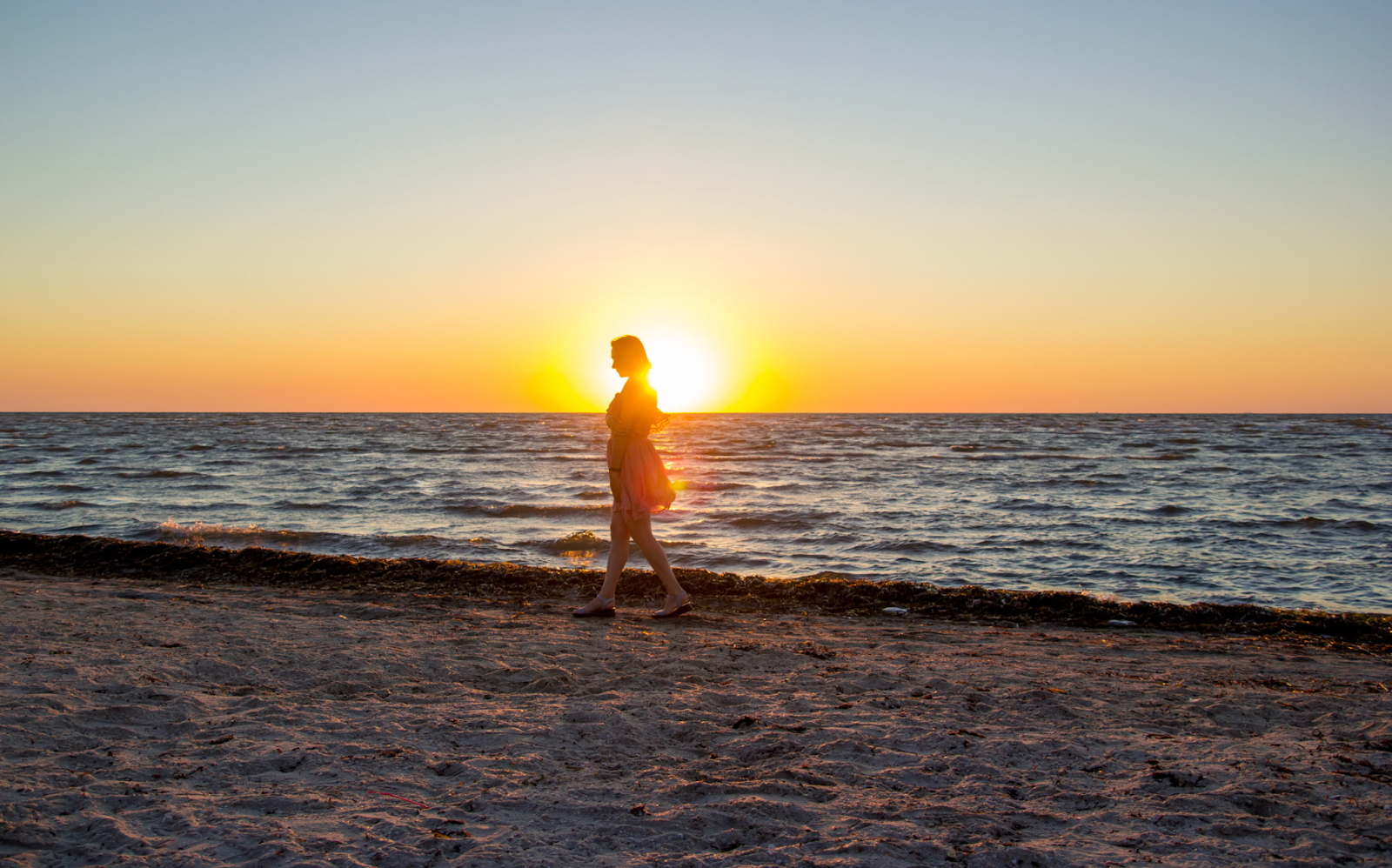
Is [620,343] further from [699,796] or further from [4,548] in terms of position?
[4,548]

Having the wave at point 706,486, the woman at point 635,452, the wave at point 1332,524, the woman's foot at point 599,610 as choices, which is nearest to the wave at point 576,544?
the woman's foot at point 599,610

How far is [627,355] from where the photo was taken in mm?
6277

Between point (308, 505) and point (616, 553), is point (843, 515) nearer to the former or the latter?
point (616, 553)

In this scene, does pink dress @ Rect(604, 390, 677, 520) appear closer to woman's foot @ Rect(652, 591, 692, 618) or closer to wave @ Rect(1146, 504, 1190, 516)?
woman's foot @ Rect(652, 591, 692, 618)

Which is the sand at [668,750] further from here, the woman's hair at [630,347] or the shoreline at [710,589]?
the woman's hair at [630,347]

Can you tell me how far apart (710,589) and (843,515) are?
6.84 m

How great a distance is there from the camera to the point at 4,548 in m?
9.48

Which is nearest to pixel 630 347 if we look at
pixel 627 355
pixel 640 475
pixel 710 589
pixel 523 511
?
pixel 627 355

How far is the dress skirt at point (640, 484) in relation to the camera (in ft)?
20.5

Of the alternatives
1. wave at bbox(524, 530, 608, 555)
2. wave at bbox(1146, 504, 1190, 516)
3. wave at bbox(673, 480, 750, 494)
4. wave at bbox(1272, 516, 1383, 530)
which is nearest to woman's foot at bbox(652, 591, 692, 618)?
wave at bbox(524, 530, 608, 555)

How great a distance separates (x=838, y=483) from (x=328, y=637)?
1575 centimetres

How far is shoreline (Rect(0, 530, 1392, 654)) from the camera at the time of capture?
21.4 feet

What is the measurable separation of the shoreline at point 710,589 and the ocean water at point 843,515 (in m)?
1.55

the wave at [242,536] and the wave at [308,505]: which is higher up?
the wave at [242,536]
